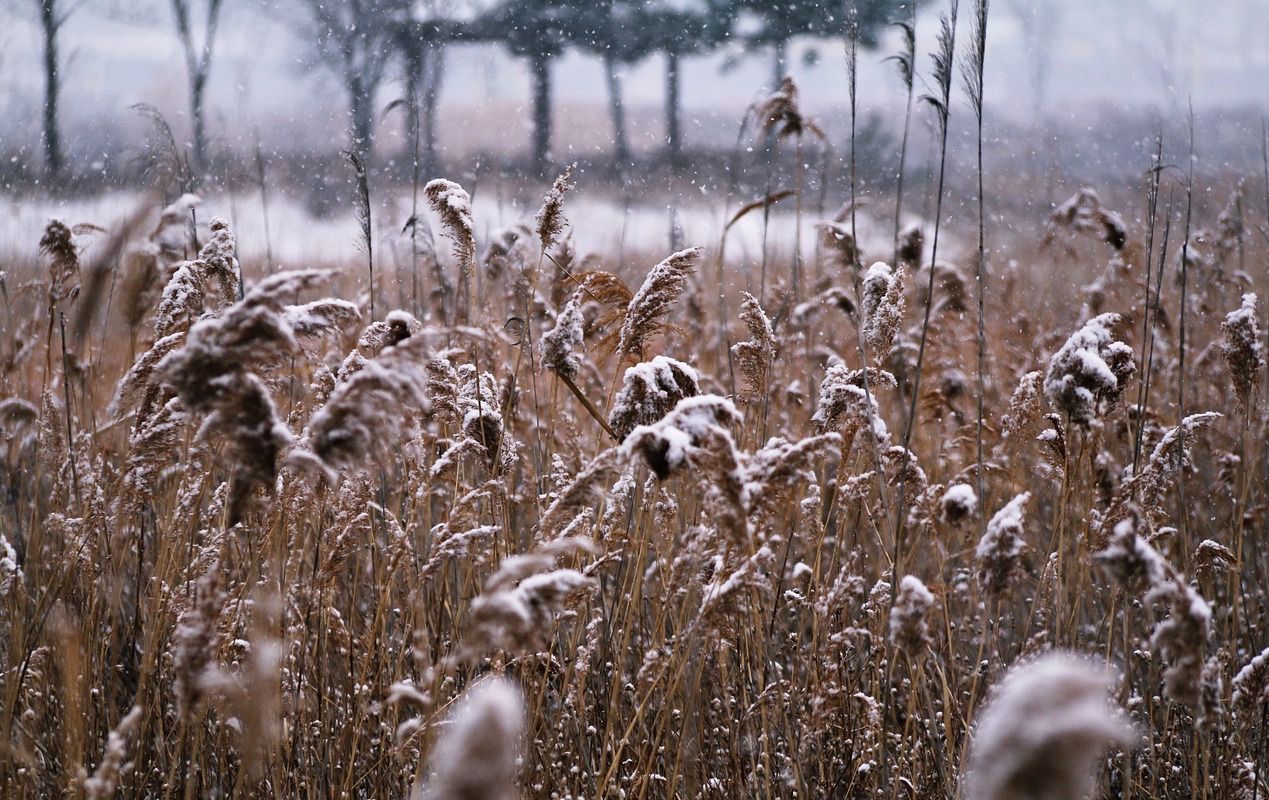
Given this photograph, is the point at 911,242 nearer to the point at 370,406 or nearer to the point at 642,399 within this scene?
the point at 642,399

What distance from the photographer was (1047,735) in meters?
0.60

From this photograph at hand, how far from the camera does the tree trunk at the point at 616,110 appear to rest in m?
9.78

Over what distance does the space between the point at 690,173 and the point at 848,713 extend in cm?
707

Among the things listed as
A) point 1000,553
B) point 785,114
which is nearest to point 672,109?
point 785,114

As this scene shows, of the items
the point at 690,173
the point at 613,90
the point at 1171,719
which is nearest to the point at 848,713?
the point at 1171,719

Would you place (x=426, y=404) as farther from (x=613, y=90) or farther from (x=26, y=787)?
(x=613, y=90)

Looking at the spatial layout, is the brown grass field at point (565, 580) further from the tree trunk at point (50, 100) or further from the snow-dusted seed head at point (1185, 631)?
the tree trunk at point (50, 100)

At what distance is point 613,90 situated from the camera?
10.5 m

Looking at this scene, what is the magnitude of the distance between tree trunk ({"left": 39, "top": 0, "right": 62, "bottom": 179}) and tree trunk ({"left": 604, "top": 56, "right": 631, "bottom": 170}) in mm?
4869

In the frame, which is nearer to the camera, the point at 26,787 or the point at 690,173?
the point at 26,787

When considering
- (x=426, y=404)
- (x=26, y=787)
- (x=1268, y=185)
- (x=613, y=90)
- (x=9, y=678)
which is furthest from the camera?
(x=613, y=90)

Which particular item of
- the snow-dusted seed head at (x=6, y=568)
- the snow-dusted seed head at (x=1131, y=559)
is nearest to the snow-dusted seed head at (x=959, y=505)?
the snow-dusted seed head at (x=1131, y=559)

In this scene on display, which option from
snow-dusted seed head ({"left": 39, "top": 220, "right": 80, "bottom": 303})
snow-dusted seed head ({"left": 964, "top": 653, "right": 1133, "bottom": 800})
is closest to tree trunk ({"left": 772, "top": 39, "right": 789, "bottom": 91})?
snow-dusted seed head ({"left": 39, "top": 220, "right": 80, "bottom": 303})

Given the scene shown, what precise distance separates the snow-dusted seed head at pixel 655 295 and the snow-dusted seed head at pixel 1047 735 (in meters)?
1.18
